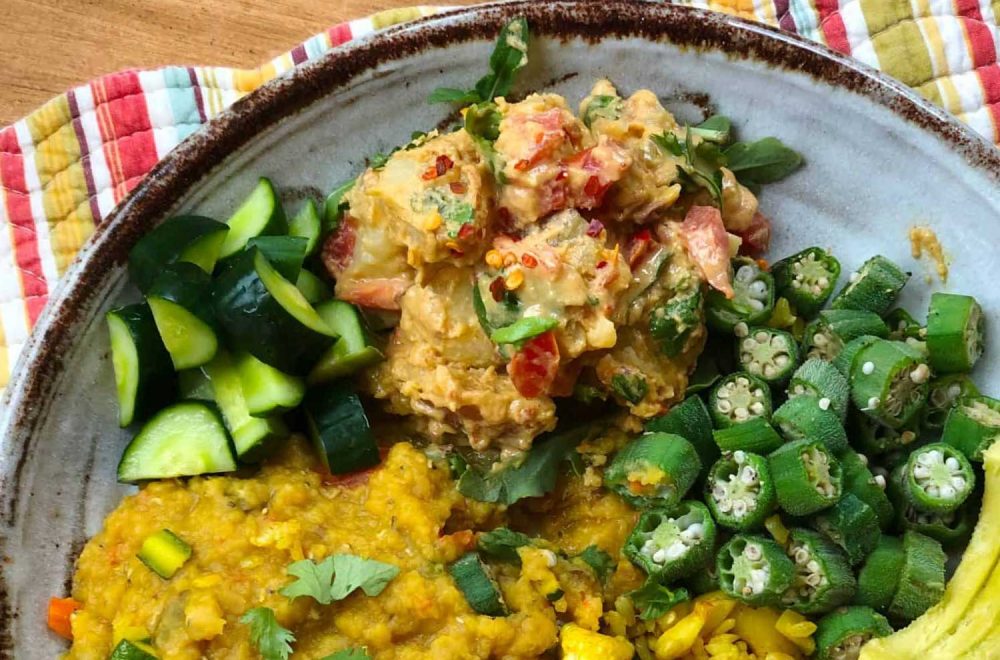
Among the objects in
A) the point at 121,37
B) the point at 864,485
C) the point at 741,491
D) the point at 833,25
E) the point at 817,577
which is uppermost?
the point at 121,37

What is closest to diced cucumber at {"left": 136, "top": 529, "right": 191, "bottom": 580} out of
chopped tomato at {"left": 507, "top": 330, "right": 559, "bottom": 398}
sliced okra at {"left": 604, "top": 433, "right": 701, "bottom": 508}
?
chopped tomato at {"left": 507, "top": 330, "right": 559, "bottom": 398}

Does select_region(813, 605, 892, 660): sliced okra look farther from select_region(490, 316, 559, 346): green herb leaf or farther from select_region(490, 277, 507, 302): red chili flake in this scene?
select_region(490, 277, 507, 302): red chili flake

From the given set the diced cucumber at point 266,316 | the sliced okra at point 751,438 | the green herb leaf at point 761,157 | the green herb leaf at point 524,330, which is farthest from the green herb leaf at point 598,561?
the green herb leaf at point 761,157

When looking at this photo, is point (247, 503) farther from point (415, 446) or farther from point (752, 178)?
point (752, 178)

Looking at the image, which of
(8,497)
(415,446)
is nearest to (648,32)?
(415,446)

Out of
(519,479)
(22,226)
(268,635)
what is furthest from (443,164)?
(22,226)

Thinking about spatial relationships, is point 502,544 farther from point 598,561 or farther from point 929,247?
point 929,247
